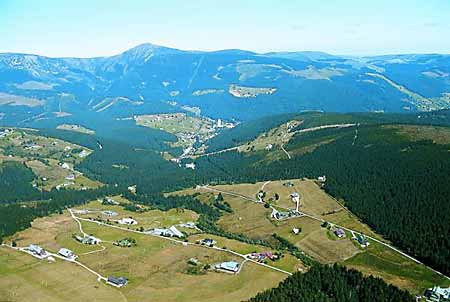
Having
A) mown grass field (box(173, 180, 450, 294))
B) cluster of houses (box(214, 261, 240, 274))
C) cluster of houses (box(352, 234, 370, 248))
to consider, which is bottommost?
mown grass field (box(173, 180, 450, 294))

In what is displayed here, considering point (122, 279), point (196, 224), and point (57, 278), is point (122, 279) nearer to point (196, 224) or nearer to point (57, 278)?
point (57, 278)

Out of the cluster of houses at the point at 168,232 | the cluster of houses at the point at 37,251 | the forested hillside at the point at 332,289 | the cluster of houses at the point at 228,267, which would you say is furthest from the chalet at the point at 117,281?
the cluster of houses at the point at 168,232

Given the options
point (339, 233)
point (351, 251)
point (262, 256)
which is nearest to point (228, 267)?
point (262, 256)

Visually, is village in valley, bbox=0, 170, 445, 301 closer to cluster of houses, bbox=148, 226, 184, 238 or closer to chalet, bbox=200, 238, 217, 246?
cluster of houses, bbox=148, 226, 184, 238

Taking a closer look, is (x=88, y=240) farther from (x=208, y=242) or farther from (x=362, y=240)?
(x=362, y=240)

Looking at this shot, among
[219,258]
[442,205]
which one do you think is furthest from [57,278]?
[442,205]

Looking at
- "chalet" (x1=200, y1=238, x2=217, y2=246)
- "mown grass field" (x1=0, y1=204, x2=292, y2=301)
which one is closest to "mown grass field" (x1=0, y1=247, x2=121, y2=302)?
"mown grass field" (x1=0, y1=204, x2=292, y2=301)

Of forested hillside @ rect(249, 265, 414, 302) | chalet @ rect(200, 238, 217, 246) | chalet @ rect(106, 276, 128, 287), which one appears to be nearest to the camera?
forested hillside @ rect(249, 265, 414, 302)
